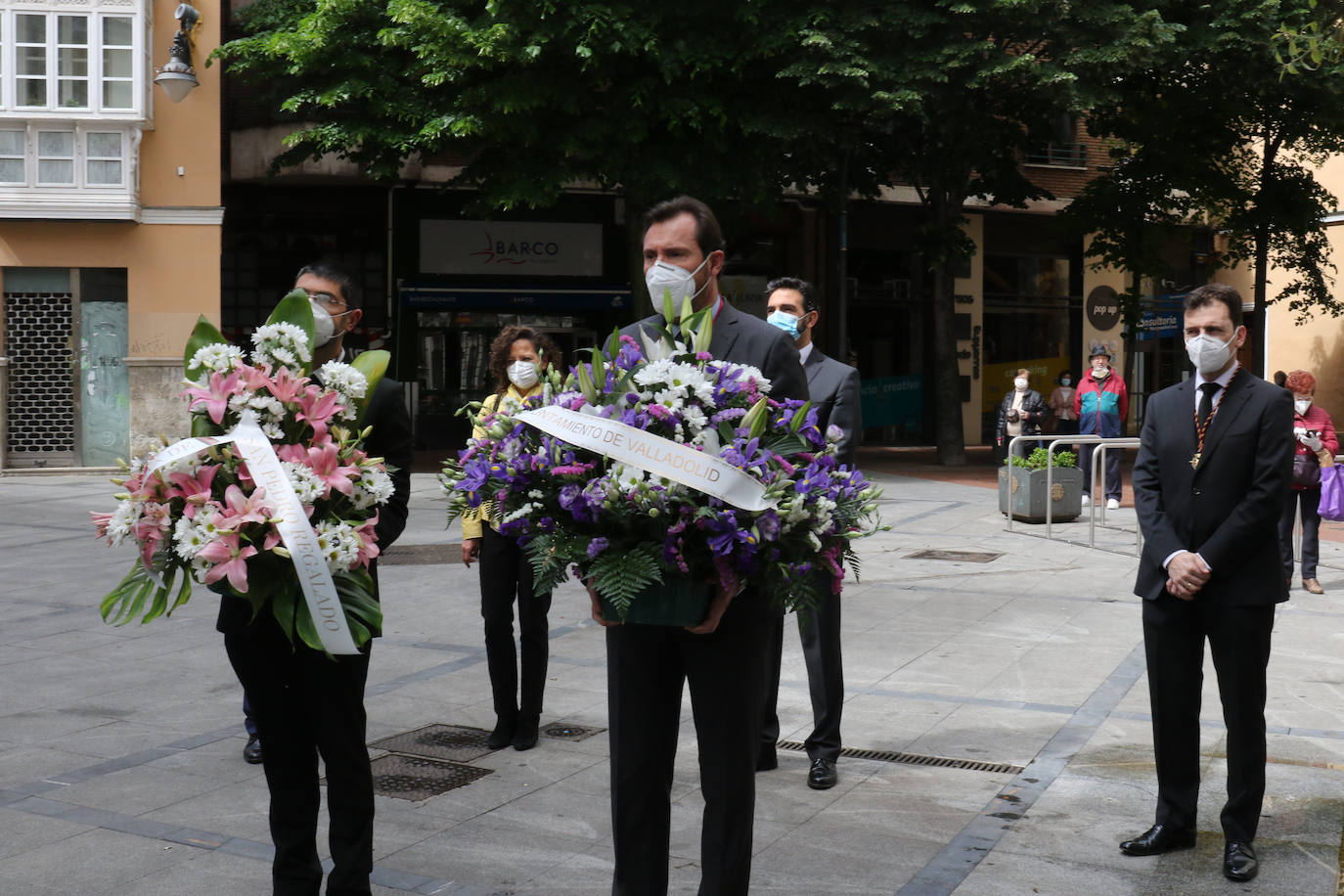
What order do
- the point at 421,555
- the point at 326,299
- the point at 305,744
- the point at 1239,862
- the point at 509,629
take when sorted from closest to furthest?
the point at 305,744, the point at 326,299, the point at 1239,862, the point at 509,629, the point at 421,555

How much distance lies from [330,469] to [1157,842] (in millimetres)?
3050

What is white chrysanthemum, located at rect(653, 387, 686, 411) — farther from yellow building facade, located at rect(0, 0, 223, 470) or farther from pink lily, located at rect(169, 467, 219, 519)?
yellow building facade, located at rect(0, 0, 223, 470)

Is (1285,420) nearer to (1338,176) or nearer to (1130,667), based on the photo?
(1130,667)

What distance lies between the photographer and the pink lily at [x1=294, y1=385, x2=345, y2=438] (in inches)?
141

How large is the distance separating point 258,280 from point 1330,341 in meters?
24.4

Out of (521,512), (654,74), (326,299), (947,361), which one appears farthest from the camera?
(947,361)

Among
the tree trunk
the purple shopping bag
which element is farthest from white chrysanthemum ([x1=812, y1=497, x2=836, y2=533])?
the tree trunk

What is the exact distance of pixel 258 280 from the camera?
26172mm

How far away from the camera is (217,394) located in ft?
11.7

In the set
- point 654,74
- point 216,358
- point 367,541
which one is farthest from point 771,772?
point 654,74

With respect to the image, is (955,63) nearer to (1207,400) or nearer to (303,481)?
(1207,400)

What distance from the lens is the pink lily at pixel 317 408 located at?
11.7ft

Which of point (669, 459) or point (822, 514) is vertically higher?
point (669, 459)

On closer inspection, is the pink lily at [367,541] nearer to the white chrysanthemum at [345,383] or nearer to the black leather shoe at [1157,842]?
the white chrysanthemum at [345,383]
